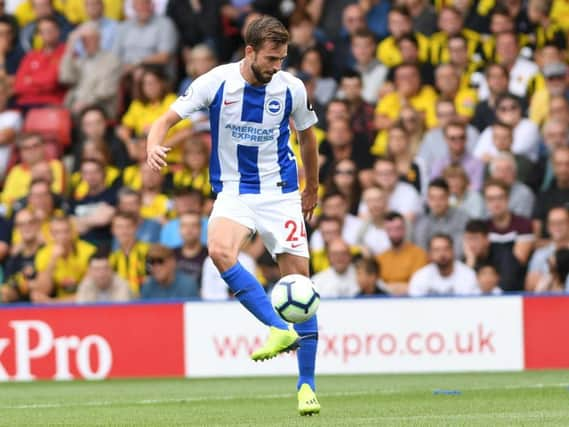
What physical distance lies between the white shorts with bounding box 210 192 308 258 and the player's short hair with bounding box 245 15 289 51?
37.7 inches

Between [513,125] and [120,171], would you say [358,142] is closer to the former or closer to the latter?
[513,125]

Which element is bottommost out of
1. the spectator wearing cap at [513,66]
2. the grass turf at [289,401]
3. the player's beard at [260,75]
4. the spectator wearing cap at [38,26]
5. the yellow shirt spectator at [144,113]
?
the grass turf at [289,401]

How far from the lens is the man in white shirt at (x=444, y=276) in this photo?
46.3ft

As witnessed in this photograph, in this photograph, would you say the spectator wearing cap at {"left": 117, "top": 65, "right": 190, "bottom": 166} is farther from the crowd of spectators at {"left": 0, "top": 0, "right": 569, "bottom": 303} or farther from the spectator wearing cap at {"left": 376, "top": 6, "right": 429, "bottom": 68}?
the spectator wearing cap at {"left": 376, "top": 6, "right": 429, "bottom": 68}

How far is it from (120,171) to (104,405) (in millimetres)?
6699

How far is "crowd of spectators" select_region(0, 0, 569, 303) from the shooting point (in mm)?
14555

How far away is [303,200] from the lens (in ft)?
31.7

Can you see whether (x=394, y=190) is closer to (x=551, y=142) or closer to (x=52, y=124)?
(x=551, y=142)

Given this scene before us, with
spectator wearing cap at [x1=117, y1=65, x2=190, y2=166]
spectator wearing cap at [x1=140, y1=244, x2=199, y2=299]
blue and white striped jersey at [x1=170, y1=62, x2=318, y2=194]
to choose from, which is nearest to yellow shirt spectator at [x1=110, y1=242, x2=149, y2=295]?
spectator wearing cap at [x1=140, y1=244, x2=199, y2=299]

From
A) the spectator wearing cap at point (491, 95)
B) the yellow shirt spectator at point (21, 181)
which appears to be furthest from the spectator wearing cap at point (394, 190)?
the yellow shirt spectator at point (21, 181)

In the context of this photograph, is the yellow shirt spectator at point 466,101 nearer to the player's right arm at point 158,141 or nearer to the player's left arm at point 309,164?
the player's left arm at point 309,164

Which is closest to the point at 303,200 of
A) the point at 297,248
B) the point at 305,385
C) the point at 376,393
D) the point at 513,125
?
the point at 297,248

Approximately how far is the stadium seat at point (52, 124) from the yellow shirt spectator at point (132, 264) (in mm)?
2673

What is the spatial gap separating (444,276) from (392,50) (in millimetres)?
3603
